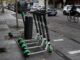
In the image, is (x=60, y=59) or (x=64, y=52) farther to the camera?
(x=64, y=52)

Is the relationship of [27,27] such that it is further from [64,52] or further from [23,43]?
[64,52]

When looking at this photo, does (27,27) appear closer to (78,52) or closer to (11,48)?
(11,48)

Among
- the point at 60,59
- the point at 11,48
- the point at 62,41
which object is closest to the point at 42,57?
the point at 60,59

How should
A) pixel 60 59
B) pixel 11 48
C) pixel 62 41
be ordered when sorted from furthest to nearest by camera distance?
pixel 62 41 < pixel 11 48 < pixel 60 59

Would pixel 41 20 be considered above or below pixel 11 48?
above

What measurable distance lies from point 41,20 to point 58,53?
156 centimetres

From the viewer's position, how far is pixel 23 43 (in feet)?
30.2

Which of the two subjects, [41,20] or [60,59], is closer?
[60,59]

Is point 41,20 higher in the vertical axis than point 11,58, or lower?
higher

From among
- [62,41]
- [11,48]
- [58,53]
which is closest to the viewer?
[58,53]

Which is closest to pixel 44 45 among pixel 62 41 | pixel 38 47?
pixel 38 47

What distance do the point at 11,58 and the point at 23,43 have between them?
140cm

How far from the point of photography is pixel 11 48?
31.2 feet

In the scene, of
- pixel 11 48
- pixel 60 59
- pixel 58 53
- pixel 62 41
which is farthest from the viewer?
pixel 62 41
